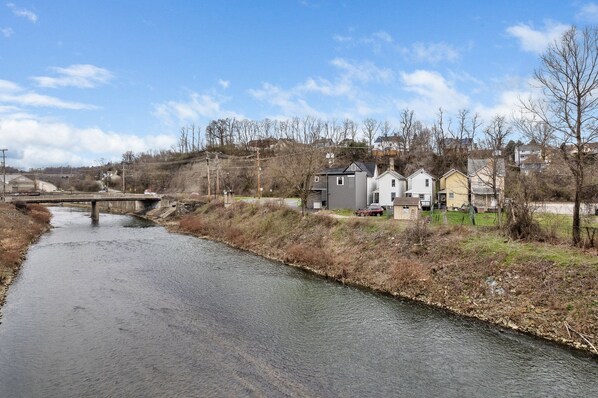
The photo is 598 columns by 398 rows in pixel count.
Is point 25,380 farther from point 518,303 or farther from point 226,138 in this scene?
point 226,138

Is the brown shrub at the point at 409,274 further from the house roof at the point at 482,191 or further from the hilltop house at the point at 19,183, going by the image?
the hilltop house at the point at 19,183

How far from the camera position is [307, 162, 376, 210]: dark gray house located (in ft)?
160

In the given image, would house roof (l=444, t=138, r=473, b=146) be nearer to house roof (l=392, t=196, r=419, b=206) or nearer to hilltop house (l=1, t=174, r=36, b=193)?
house roof (l=392, t=196, r=419, b=206)

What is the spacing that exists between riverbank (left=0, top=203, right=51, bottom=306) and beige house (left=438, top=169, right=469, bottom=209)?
4365 cm

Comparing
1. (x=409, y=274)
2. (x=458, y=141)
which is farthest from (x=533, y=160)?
(x=409, y=274)

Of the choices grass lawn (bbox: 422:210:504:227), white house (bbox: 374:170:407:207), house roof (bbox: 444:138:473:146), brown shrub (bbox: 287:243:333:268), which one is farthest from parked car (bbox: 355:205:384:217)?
house roof (bbox: 444:138:473:146)

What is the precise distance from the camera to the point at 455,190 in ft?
163

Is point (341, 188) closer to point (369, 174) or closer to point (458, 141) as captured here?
point (369, 174)

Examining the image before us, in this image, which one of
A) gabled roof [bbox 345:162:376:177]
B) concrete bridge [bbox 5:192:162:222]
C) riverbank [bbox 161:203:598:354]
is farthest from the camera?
concrete bridge [bbox 5:192:162:222]

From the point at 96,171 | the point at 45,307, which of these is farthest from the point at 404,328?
the point at 96,171

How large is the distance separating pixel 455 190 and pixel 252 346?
4125cm

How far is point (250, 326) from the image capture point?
17109mm

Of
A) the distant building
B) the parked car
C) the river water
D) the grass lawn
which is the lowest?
the river water

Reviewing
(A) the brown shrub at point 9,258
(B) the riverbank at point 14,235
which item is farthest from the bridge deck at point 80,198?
(A) the brown shrub at point 9,258
